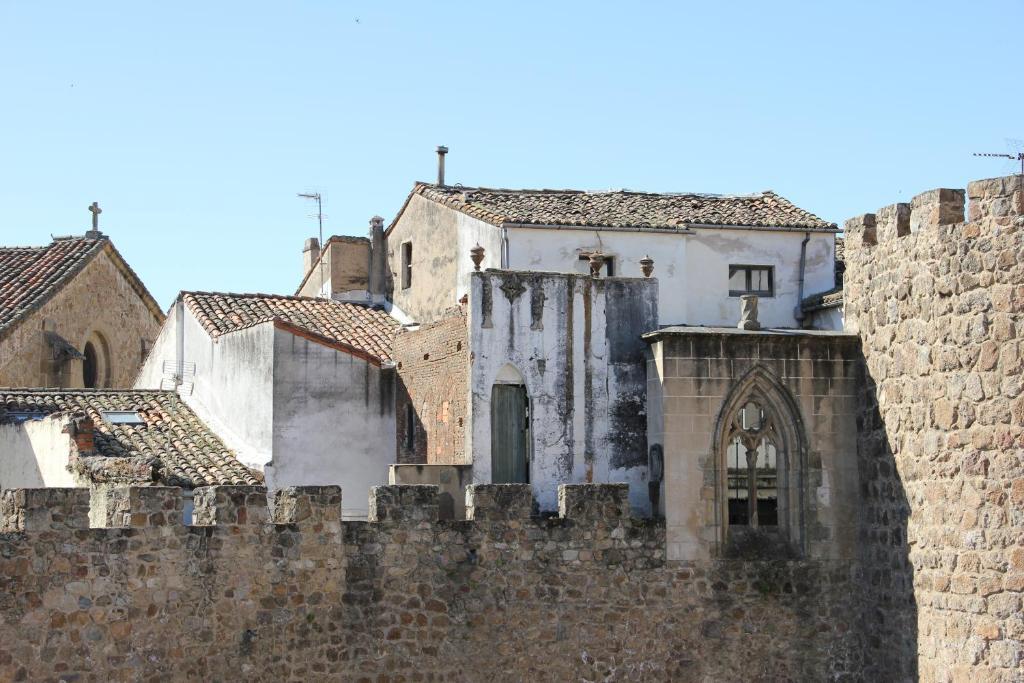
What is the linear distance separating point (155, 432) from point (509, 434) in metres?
6.54

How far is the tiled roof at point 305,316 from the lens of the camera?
2659cm

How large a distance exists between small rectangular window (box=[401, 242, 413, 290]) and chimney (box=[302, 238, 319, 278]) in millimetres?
5125

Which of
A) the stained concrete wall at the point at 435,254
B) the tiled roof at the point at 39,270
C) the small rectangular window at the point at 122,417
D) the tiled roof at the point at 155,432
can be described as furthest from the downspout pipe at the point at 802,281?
the tiled roof at the point at 39,270

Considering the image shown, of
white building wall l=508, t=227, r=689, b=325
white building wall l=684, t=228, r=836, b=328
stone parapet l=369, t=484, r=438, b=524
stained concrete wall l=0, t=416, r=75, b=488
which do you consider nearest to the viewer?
stone parapet l=369, t=484, r=438, b=524

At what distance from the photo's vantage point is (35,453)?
24.1m

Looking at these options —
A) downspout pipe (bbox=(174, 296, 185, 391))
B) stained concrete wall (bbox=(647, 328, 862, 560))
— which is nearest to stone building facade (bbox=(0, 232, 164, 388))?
downspout pipe (bbox=(174, 296, 185, 391))

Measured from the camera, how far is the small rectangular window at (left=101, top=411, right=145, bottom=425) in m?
24.9

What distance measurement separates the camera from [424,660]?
19.1 metres

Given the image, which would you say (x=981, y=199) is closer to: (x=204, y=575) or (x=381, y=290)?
(x=204, y=575)

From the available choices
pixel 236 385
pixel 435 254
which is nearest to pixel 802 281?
pixel 435 254

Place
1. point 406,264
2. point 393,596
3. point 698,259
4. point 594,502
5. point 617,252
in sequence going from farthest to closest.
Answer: point 406,264 → point 698,259 → point 617,252 → point 594,502 → point 393,596

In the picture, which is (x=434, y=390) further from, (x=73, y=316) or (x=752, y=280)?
(x=73, y=316)

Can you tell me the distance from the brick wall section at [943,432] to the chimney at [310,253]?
16063 millimetres

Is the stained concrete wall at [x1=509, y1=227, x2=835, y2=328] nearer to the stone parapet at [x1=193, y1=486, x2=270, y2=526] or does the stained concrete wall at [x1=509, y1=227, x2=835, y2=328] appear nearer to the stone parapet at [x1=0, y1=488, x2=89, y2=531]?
the stone parapet at [x1=193, y1=486, x2=270, y2=526]
